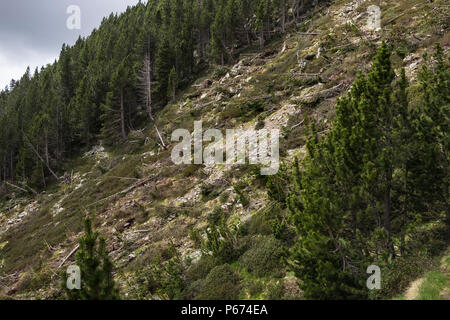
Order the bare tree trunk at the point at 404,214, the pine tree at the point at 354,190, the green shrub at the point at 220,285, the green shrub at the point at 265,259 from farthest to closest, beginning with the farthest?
the green shrub at the point at 265,259 < the green shrub at the point at 220,285 < the bare tree trunk at the point at 404,214 < the pine tree at the point at 354,190

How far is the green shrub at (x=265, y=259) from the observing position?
26.9 feet

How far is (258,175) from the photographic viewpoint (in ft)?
41.6

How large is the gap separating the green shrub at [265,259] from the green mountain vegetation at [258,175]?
0.15ft

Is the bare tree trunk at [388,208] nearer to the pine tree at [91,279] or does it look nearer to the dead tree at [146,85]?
the pine tree at [91,279]

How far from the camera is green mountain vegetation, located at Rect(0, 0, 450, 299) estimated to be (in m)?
6.23

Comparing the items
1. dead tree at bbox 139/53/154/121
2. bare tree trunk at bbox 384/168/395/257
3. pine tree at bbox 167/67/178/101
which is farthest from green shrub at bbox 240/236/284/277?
pine tree at bbox 167/67/178/101

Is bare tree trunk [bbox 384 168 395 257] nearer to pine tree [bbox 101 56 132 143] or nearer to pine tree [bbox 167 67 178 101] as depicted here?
pine tree [bbox 167 67 178 101]

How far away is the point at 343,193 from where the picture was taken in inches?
259

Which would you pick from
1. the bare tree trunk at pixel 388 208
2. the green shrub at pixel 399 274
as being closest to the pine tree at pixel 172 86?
the bare tree trunk at pixel 388 208

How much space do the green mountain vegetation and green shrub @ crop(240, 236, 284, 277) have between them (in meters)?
0.05

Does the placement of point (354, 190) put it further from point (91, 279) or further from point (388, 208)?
point (91, 279)

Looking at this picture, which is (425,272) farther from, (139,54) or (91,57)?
(91,57)

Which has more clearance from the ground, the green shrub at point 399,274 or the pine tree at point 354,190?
the pine tree at point 354,190
